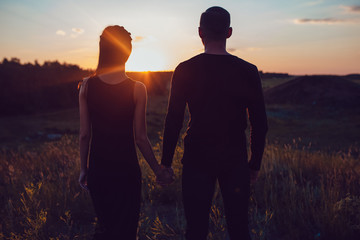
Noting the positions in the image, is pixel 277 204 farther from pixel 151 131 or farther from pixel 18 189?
pixel 151 131

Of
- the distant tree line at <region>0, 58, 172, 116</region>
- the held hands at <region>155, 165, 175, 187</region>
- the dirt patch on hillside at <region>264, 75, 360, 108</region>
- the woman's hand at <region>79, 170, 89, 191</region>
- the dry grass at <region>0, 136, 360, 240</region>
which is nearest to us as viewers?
the woman's hand at <region>79, 170, 89, 191</region>

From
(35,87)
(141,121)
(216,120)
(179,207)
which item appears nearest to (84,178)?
(141,121)

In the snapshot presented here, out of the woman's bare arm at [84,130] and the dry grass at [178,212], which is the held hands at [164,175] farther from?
the dry grass at [178,212]

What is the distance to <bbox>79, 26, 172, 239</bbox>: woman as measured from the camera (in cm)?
211

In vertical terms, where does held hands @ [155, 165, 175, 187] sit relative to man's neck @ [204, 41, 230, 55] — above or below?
below

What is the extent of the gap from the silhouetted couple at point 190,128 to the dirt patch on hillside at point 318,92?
3635cm

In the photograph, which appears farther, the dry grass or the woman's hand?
the dry grass

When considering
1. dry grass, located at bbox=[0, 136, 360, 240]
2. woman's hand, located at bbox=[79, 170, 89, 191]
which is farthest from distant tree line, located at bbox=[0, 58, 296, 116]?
woman's hand, located at bbox=[79, 170, 89, 191]

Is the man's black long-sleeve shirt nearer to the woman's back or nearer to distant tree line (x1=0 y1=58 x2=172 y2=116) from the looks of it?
the woman's back

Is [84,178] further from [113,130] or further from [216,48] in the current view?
[216,48]

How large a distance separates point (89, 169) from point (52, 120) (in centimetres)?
2129

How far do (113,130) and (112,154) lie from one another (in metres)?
0.17

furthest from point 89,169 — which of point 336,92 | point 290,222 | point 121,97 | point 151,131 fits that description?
point 336,92

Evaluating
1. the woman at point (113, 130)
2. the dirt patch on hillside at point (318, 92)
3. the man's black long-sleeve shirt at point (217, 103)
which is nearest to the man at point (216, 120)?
the man's black long-sleeve shirt at point (217, 103)
